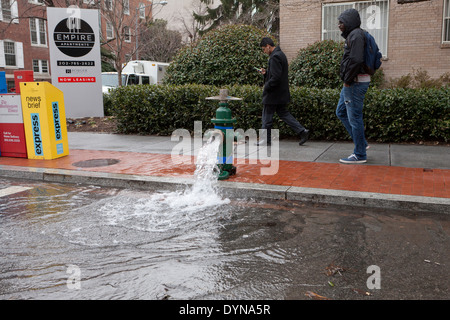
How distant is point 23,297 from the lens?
2830 millimetres

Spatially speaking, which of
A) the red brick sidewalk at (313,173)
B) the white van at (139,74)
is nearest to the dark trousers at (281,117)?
the red brick sidewalk at (313,173)

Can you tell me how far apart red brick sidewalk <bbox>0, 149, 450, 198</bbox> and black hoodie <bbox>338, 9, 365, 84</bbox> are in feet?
4.65

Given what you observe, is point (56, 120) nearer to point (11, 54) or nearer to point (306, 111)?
point (306, 111)

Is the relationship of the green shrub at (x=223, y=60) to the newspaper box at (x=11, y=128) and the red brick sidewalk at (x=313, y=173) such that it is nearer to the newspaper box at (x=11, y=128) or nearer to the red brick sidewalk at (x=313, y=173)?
the red brick sidewalk at (x=313, y=173)

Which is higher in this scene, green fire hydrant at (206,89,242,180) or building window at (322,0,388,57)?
building window at (322,0,388,57)

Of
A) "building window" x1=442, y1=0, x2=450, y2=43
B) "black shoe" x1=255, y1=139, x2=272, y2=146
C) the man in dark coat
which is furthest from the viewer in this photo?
"building window" x1=442, y1=0, x2=450, y2=43

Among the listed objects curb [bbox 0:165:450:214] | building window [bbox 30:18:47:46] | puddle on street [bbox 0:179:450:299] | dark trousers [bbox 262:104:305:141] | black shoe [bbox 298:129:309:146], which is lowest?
puddle on street [bbox 0:179:450:299]

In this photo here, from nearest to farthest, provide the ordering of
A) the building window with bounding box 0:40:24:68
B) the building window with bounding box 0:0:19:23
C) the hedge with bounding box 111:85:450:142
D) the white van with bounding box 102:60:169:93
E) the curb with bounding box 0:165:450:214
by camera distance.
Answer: the curb with bounding box 0:165:450:214
the hedge with bounding box 111:85:450:142
the white van with bounding box 102:60:169:93
the building window with bounding box 0:0:19:23
the building window with bounding box 0:40:24:68

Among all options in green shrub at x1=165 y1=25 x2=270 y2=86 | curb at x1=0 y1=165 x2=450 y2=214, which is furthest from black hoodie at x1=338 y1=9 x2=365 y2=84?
green shrub at x1=165 y1=25 x2=270 y2=86

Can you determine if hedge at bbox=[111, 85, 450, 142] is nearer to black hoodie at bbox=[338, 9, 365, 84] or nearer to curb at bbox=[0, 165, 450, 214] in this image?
black hoodie at bbox=[338, 9, 365, 84]

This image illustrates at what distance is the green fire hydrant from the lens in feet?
18.2

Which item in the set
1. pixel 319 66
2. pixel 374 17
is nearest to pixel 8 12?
pixel 319 66
